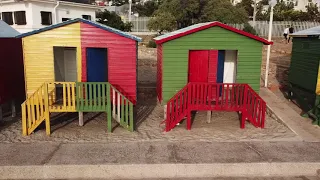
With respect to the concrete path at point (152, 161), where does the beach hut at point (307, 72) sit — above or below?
above

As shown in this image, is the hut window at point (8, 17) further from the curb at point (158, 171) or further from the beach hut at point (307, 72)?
the beach hut at point (307, 72)

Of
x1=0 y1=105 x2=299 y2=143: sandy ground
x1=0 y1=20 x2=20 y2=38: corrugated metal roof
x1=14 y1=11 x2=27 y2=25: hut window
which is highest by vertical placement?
x1=14 y1=11 x2=27 y2=25: hut window

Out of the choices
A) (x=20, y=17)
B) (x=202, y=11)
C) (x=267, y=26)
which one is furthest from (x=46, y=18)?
(x=267, y=26)

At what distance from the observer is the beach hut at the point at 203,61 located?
32.6 ft

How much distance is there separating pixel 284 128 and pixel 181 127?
3.63m

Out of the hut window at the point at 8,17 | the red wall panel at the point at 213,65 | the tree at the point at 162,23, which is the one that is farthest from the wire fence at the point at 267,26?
the red wall panel at the point at 213,65

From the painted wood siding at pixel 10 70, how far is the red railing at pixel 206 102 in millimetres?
6228

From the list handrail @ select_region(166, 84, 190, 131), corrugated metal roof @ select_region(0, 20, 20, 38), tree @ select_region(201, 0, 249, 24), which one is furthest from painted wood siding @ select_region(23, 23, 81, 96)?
tree @ select_region(201, 0, 249, 24)

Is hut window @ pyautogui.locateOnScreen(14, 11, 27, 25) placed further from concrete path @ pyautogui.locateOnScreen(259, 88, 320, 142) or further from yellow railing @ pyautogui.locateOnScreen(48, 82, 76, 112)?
concrete path @ pyautogui.locateOnScreen(259, 88, 320, 142)

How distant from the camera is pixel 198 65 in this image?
35.3ft

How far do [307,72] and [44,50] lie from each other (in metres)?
10.2

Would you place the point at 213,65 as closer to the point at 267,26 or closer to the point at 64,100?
the point at 64,100

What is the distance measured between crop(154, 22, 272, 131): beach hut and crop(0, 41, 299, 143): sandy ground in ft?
2.17

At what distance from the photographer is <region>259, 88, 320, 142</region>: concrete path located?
31.4 ft
